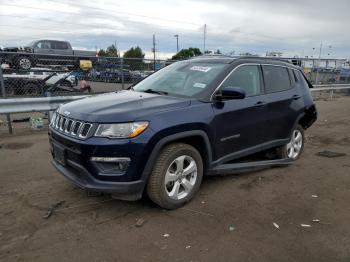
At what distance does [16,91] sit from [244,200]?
8.69 meters

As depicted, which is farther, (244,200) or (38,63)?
(38,63)

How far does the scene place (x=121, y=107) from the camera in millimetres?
3982

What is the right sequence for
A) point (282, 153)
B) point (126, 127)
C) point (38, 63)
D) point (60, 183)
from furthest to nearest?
point (38, 63), point (282, 153), point (60, 183), point (126, 127)

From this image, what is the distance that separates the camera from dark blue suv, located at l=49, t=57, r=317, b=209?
374 cm

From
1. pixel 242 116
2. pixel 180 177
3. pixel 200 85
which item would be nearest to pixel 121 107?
pixel 180 177

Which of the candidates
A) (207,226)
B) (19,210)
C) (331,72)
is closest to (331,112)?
(331,72)

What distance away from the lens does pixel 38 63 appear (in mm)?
12016

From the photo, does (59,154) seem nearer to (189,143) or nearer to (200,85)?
(189,143)

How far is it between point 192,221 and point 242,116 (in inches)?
65.5

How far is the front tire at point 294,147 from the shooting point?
6047 mm

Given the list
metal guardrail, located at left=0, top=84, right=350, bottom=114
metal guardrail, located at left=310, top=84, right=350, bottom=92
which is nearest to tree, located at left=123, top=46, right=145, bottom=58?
metal guardrail, located at left=310, top=84, right=350, bottom=92

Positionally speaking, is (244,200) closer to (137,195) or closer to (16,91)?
(137,195)

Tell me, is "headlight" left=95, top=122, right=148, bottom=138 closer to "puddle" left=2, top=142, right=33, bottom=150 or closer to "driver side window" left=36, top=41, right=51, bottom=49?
"puddle" left=2, top=142, right=33, bottom=150

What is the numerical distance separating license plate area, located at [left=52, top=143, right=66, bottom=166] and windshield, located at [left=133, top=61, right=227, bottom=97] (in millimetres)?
1431
